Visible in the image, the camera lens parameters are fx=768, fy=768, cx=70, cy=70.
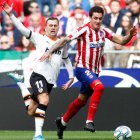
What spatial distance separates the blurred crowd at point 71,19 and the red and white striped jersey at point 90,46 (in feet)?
7.49

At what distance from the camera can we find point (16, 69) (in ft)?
53.3

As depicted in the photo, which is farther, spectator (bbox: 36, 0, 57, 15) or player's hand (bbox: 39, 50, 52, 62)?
spectator (bbox: 36, 0, 57, 15)

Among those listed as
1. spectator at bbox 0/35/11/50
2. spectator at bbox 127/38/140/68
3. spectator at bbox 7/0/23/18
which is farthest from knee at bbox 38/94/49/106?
spectator at bbox 7/0/23/18

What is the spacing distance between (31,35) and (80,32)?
3.14 ft

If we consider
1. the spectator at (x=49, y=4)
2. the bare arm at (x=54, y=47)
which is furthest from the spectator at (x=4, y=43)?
the bare arm at (x=54, y=47)

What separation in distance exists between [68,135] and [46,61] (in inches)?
82.5

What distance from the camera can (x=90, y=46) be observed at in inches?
543

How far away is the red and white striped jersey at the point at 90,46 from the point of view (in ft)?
45.0

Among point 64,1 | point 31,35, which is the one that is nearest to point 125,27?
point 64,1

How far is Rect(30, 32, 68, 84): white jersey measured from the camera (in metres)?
13.2

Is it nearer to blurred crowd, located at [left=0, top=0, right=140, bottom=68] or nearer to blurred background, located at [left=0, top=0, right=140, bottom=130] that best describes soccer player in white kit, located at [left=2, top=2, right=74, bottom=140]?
blurred background, located at [left=0, top=0, right=140, bottom=130]

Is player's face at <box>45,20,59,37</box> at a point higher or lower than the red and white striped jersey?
higher

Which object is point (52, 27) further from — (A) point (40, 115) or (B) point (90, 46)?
(A) point (40, 115)

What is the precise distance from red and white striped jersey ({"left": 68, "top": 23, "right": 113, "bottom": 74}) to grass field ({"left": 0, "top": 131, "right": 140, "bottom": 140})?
1250mm
